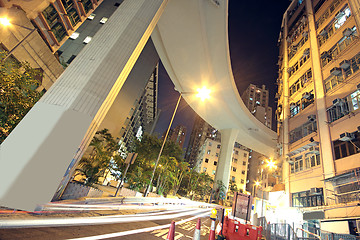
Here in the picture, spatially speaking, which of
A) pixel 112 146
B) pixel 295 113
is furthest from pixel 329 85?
pixel 112 146

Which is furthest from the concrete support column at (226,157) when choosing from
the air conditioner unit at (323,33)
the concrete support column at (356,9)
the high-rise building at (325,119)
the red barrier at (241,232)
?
the red barrier at (241,232)

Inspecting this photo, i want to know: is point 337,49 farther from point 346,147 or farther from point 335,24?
point 346,147

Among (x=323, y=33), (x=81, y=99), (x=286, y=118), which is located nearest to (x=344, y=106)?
(x=286, y=118)

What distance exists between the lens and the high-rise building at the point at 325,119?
16766mm

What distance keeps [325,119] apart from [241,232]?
18841mm

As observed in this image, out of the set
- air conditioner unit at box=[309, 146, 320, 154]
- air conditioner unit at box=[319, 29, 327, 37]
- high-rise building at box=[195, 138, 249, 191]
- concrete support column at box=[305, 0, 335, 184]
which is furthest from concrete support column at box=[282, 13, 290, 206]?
high-rise building at box=[195, 138, 249, 191]

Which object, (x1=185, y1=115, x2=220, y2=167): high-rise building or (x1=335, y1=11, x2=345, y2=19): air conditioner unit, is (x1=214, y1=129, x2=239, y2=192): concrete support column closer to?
(x1=335, y1=11, x2=345, y2=19): air conditioner unit

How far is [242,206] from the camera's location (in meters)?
15.8

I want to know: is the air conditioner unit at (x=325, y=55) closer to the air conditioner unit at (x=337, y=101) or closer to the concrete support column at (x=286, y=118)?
the air conditioner unit at (x=337, y=101)

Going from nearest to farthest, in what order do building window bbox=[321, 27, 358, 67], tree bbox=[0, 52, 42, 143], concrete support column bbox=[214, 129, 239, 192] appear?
tree bbox=[0, 52, 42, 143]
building window bbox=[321, 27, 358, 67]
concrete support column bbox=[214, 129, 239, 192]

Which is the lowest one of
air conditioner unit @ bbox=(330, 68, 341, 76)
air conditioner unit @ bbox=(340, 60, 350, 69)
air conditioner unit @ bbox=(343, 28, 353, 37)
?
air conditioner unit @ bbox=(330, 68, 341, 76)

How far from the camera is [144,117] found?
77562 mm

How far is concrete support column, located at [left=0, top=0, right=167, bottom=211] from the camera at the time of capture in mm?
5004

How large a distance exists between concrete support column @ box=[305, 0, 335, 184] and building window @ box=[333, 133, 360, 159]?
1.70 feet
